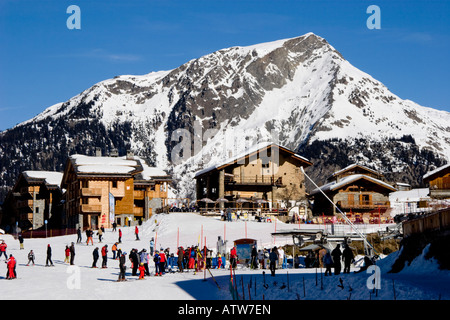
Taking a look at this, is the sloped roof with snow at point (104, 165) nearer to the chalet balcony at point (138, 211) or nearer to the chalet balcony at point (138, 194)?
the chalet balcony at point (138, 194)

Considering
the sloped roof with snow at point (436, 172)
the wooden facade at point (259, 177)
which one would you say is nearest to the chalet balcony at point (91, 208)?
the wooden facade at point (259, 177)

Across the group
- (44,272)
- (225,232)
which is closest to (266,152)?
(225,232)

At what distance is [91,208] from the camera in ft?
250

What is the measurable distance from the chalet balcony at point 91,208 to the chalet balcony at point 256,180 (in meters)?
14.7

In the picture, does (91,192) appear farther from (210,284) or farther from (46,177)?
(210,284)

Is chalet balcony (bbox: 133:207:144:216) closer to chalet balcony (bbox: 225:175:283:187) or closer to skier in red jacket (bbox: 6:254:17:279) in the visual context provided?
chalet balcony (bbox: 225:175:283:187)

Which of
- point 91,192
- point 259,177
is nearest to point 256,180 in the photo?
point 259,177

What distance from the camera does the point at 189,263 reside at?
1540 inches
